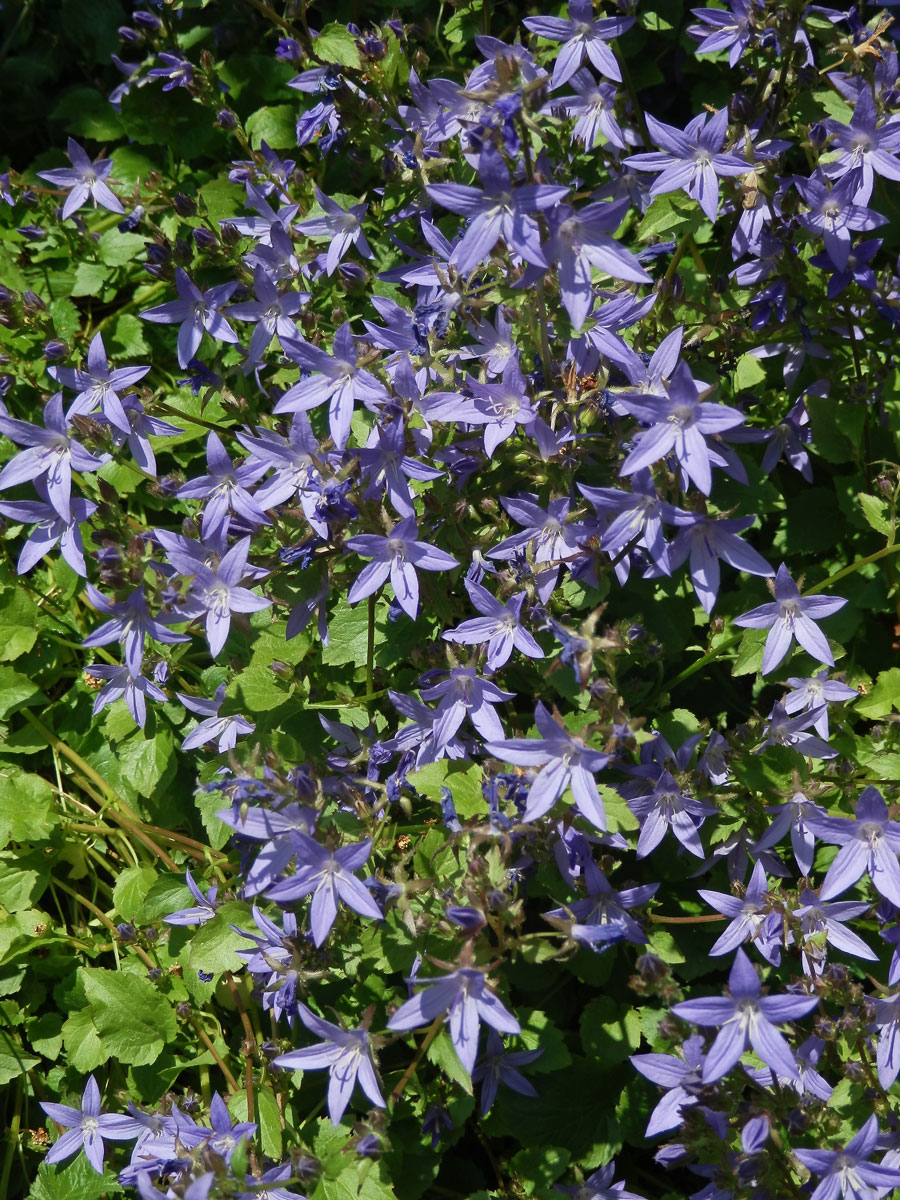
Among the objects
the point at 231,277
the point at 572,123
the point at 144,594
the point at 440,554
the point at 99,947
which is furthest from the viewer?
the point at 231,277

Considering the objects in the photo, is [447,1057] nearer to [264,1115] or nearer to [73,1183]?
[264,1115]

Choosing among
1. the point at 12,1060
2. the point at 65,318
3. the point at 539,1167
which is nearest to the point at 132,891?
the point at 12,1060

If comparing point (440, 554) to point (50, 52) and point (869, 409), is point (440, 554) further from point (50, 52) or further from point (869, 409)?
point (50, 52)

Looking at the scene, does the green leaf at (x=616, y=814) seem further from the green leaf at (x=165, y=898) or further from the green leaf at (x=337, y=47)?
the green leaf at (x=337, y=47)

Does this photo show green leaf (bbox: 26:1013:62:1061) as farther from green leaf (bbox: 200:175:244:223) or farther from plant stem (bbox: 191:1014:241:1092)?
green leaf (bbox: 200:175:244:223)

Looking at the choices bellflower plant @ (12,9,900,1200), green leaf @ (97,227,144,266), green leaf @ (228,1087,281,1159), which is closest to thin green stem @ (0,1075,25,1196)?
bellflower plant @ (12,9,900,1200)

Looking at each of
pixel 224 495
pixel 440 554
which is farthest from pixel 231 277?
pixel 440 554

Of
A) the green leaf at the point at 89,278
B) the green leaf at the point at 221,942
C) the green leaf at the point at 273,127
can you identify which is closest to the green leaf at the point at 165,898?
the green leaf at the point at 221,942
